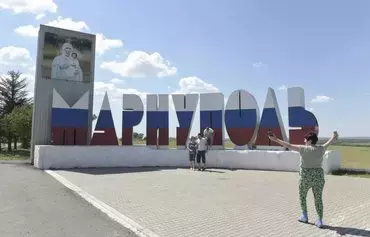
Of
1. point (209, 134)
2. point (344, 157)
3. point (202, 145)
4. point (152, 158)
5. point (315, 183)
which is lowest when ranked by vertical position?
point (344, 157)

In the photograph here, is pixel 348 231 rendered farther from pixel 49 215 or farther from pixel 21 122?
pixel 21 122

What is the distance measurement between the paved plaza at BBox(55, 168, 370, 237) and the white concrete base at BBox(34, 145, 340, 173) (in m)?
1.80

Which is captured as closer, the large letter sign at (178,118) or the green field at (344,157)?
the large letter sign at (178,118)

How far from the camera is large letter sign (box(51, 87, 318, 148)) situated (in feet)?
64.0

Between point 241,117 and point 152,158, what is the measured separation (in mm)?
5013

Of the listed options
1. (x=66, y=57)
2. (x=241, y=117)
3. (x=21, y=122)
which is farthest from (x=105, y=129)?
(x=21, y=122)

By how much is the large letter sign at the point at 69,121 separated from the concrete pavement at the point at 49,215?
808 cm

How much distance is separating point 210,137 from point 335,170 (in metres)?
6.16

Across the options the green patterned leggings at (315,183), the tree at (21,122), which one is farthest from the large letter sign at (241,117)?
the tree at (21,122)

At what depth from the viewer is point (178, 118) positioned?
21.2 m

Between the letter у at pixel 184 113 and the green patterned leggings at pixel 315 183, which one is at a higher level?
the letter у at pixel 184 113

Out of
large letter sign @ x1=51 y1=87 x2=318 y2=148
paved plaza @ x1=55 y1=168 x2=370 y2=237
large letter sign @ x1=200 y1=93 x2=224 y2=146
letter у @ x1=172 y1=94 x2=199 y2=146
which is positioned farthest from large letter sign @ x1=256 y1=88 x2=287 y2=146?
letter у @ x1=172 y1=94 x2=199 y2=146

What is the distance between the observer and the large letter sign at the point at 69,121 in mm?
20625

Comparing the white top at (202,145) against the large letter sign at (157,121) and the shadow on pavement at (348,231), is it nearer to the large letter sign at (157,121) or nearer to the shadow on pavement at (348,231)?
the large letter sign at (157,121)
